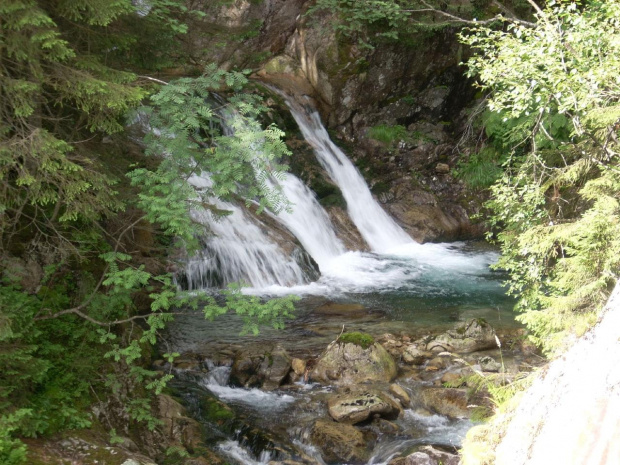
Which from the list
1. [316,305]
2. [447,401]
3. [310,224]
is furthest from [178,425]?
[310,224]

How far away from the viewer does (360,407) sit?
20.5 feet

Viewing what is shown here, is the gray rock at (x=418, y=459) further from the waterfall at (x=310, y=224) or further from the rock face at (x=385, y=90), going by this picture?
the rock face at (x=385, y=90)

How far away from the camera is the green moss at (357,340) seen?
7590mm

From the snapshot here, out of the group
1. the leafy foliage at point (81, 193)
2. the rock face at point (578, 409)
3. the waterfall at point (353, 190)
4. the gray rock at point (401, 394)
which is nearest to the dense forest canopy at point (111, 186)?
the leafy foliage at point (81, 193)

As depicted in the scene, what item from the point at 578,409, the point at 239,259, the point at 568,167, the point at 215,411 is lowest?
the point at 215,411

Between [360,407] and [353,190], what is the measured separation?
10.6m

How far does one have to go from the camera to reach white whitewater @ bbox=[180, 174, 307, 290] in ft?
33.5

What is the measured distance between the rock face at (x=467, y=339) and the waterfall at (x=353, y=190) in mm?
6429

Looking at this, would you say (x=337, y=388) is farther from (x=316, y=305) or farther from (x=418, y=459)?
(x=316, y=305)

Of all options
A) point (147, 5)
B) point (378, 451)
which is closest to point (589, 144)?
point (378, 451)

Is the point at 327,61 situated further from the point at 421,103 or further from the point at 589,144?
the point at 589,144

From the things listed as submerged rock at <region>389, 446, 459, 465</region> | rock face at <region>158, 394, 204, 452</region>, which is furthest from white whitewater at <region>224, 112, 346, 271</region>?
submerged rock at <region>389, 446, 459, 465</region>

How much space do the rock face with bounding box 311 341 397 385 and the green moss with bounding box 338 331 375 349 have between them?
0.05m

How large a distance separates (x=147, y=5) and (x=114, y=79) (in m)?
1.41
